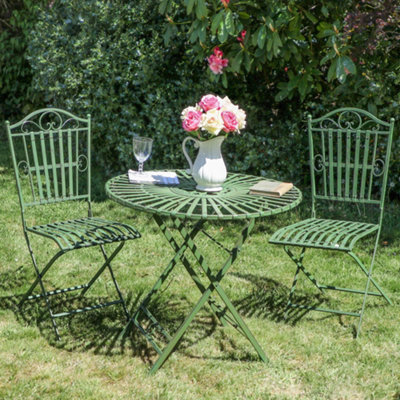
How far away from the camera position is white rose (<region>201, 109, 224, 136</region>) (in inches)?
122

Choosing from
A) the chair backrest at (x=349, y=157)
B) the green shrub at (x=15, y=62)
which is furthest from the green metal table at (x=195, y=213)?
the green shrub at (x=15, y=62)

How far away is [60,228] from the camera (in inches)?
139

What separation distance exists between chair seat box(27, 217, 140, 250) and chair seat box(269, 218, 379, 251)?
83 centimetres

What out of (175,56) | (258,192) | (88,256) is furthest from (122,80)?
(258,192)

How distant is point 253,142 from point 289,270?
1802 millimetres

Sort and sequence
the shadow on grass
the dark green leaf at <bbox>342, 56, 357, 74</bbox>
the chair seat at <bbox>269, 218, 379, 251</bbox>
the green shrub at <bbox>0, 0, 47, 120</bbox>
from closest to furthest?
1. the chair seat at <bbox>269, 218, 379, 251</bbox>
2. the shadow on grass
3. the dark green leaf at <bbox>342, 56, 357, 74</bbox>
4. the green shrub at <bbox>0, 0, 47, 120</bbox>

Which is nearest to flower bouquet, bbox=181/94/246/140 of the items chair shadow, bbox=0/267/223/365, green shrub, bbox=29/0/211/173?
chair shadow, bbox=0/267/223/365

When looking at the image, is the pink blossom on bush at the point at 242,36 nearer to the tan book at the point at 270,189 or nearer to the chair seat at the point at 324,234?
the chair seat at the point at 324,234

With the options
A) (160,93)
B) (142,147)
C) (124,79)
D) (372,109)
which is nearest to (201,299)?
(142,147)

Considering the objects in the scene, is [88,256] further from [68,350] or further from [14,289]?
[68,350]

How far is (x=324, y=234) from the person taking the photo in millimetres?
3541

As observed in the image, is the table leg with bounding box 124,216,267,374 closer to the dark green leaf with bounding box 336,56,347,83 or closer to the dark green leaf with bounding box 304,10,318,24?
the dark green leaf with bounding box 336,56,347,83

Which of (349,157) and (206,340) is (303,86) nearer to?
(349,157)

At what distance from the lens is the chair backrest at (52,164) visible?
3598 mm
